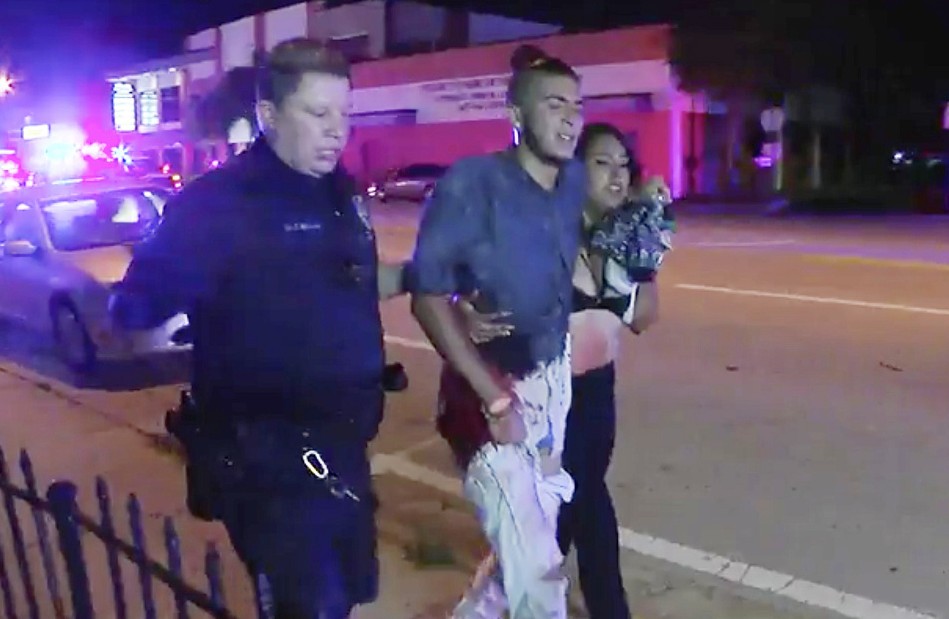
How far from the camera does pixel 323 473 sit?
2.71 m

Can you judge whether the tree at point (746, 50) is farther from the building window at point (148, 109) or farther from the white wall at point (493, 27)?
the building window at point (148, 109)

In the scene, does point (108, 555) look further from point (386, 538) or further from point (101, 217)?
point (101, 217)

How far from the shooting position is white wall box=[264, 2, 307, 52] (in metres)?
45.6

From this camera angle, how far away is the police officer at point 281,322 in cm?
261

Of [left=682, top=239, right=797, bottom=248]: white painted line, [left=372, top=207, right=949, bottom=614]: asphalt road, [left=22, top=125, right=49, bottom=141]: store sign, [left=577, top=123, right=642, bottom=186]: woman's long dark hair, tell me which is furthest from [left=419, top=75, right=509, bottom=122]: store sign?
[left=577, top=123, right=642, bottom=186]: woman's long dark hair

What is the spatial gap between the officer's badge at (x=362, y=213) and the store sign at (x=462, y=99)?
31904 millimetres

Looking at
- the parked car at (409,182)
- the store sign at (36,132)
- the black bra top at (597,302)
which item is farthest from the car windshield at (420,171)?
the black bra top at (597,302)

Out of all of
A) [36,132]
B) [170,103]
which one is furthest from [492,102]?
[170,103]

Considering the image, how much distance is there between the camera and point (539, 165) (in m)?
3.20

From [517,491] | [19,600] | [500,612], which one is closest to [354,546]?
[517,491]

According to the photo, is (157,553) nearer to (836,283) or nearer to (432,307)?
(432,307)

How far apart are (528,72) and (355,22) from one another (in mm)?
42953

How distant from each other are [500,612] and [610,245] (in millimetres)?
1175

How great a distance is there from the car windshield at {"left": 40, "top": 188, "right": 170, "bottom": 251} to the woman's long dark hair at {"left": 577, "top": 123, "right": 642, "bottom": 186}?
6585mm
